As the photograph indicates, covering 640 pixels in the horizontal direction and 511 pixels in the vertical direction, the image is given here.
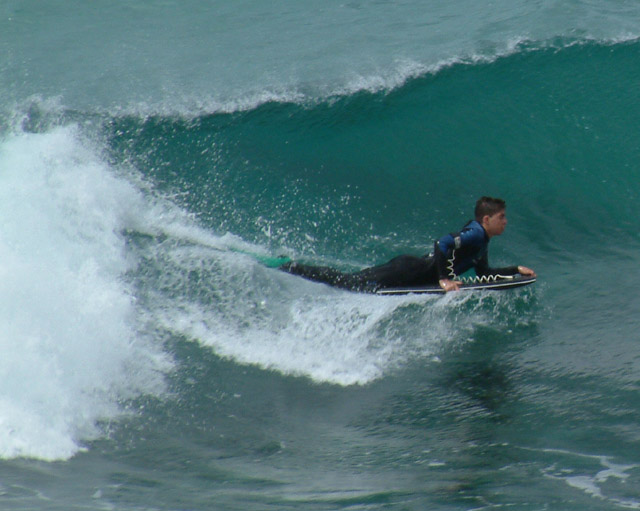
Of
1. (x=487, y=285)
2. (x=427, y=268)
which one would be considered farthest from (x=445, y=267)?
(x=487, y=285)

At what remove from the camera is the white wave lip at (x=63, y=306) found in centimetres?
637

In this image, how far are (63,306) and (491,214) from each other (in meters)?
4.25

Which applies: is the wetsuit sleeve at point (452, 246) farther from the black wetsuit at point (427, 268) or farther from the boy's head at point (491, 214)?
the boy's head at point (491, 214)

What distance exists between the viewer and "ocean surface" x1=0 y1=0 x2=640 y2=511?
567cm

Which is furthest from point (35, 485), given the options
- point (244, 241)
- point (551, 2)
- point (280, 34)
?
point (551, 2)

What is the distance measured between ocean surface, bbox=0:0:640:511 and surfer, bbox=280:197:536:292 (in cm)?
25

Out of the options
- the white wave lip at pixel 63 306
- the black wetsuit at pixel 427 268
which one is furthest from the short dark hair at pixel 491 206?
the white wave lip at pixel 63 306

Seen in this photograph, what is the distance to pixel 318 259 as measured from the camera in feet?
31.3

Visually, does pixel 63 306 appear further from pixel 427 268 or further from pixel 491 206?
pixel 491 206

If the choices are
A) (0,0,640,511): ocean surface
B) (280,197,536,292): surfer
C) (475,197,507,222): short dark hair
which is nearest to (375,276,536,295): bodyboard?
(280,197,536,292): surfer

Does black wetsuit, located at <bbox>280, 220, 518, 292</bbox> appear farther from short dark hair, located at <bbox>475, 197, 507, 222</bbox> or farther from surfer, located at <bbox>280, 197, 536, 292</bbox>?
short dark hair, located at <bbox>475, 197, 507, 222</bbox>

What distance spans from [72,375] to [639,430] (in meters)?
4.65

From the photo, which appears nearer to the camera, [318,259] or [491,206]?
[491,206]

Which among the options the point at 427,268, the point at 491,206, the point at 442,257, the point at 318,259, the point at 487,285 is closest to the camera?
the point at 491,206
